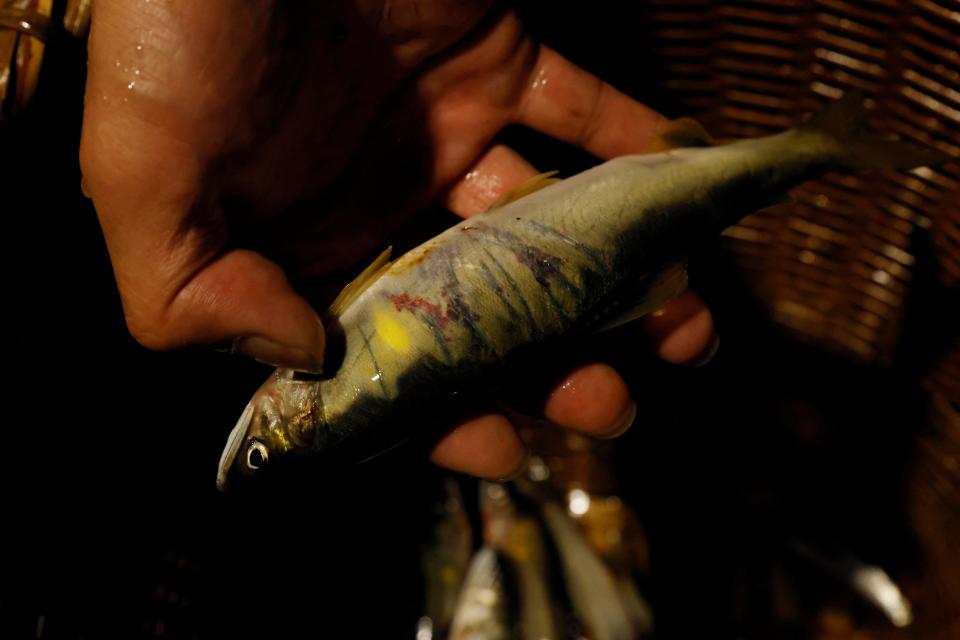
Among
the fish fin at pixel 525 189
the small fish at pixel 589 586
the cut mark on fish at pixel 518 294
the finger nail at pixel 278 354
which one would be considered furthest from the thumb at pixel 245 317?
the small fish at pixel 589 586

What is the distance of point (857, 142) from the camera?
1.72 meters

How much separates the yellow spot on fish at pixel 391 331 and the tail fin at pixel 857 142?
109cm

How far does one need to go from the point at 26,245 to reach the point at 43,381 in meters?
0.37

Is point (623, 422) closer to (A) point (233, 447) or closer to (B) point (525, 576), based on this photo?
(A) point (233, 447)

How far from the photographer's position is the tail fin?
1705mm

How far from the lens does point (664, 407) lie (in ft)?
9.71

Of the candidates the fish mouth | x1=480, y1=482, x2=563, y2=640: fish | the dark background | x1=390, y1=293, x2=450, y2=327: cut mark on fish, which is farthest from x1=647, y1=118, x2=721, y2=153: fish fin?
x1=480, y1=482, x2=563, y2=640: fish

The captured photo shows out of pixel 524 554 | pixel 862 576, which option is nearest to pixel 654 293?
pixel 524 554

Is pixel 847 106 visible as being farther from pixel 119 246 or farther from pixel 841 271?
pixel 119 246

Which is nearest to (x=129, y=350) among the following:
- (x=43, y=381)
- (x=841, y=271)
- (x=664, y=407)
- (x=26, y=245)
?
(x=43, y=381)

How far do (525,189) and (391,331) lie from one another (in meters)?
0.45

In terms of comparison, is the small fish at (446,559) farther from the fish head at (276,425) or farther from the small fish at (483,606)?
the fish head at (276,425)

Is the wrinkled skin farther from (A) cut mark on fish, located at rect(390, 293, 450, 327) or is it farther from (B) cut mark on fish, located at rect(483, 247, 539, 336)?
(B) cut mark on fish, located at rect(483, 247, 539, 336)

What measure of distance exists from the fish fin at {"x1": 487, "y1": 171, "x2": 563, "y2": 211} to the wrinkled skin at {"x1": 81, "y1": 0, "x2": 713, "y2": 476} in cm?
39
